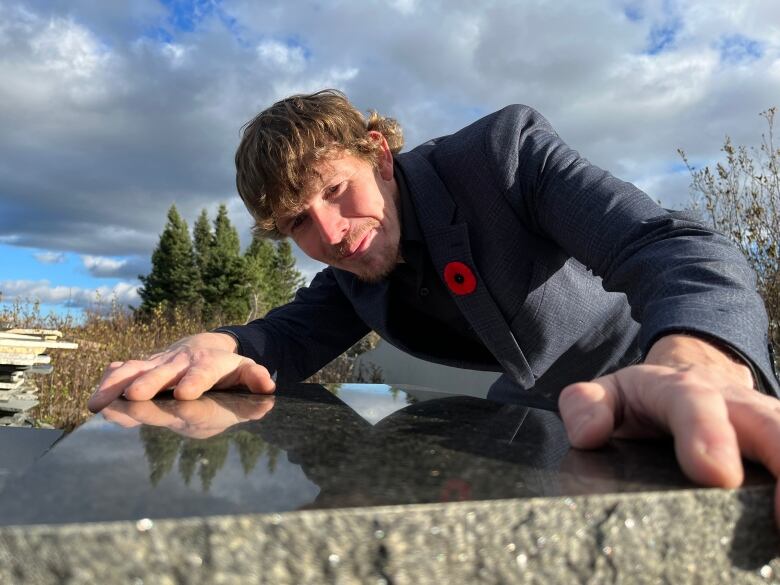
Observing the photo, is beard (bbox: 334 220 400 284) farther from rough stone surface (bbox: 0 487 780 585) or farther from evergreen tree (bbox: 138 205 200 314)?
evergreen tree (bbox: 138 205 200 314)

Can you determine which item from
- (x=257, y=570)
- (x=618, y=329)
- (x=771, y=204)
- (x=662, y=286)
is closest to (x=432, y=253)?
(x=618, y=329)

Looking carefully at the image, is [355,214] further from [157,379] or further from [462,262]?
[157,379]

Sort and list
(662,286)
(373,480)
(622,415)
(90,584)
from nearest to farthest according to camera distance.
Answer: (90,584), (373,480), (622,415), (662,286)

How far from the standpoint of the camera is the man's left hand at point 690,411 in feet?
2.21

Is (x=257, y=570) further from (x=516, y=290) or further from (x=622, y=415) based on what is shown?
(x=516, y=290)

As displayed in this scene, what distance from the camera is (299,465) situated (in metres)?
0.75

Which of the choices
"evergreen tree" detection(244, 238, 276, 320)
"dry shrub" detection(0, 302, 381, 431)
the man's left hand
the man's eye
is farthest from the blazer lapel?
"evergreen tree" detection(244, 238, 276, 320)

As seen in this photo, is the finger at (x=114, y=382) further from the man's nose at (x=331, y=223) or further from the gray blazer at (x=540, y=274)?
the man's nose at (x=331, y=223)

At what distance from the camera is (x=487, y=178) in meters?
2.05

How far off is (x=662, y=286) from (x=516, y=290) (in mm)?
899

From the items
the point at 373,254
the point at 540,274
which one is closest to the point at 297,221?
the point at 373,254

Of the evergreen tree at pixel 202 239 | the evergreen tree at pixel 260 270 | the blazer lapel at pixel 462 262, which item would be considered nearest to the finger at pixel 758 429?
the blazer lapel at pixel 462 262

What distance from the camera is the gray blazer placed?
1.16 m

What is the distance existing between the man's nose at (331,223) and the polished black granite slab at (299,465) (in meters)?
1.14
